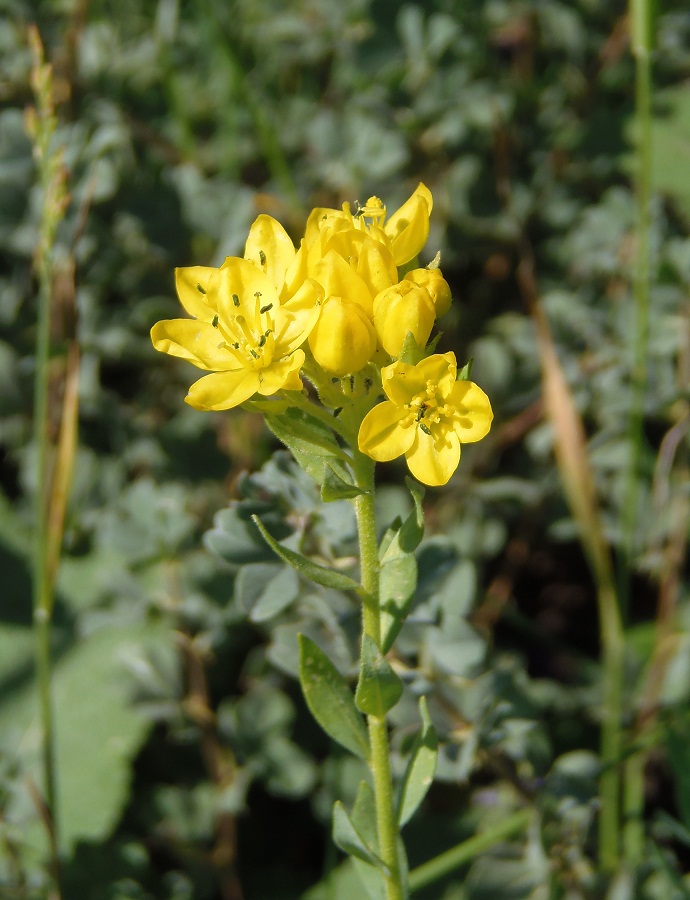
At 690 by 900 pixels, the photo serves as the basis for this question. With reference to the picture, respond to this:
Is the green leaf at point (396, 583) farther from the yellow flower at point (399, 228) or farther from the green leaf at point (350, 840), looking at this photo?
the yellow flower at point (399, 228)

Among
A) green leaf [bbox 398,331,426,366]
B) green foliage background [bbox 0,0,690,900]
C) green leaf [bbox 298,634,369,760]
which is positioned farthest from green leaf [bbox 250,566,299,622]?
green leaf [bbox 398,331,426,366]

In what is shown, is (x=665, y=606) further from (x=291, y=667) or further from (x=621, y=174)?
(x=621, y=174)

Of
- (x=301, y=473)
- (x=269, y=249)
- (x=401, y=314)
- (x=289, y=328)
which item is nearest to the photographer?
(x=401, y=314)

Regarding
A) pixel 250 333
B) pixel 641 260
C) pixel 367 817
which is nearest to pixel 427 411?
pixel 250 333

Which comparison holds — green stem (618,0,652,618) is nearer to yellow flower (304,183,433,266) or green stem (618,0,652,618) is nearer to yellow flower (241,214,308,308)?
yellow flower (304,183,433,266)

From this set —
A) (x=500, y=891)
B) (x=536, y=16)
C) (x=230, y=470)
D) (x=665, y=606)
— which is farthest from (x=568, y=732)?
(x=536, y=16)

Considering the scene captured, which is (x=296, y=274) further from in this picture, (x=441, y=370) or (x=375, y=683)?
(x=375, y=683)
